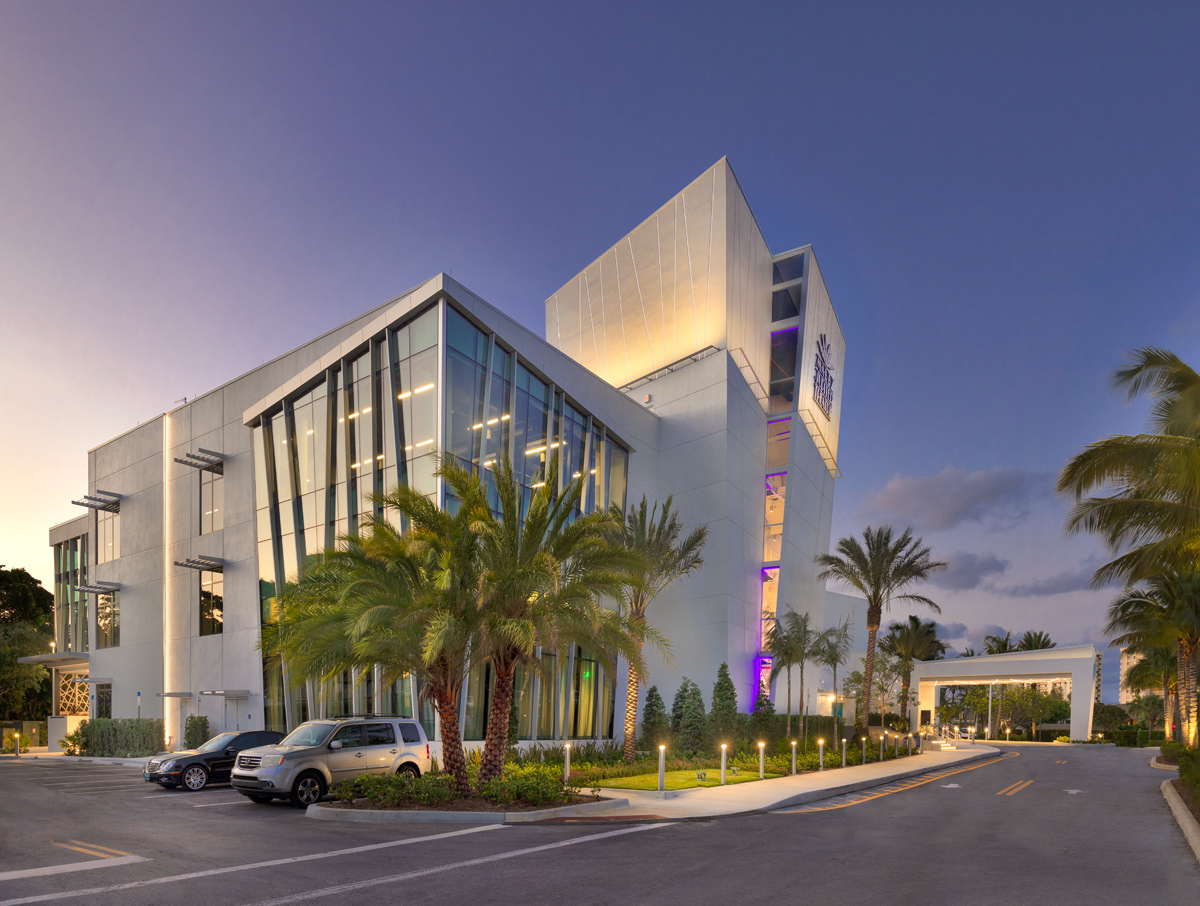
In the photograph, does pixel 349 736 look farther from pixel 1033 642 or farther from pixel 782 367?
pixel 1033 642

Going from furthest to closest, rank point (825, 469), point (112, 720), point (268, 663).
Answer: point (825, 469)
point (112, 720)
point (268, 663)

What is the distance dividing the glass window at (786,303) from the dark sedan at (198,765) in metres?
36.2

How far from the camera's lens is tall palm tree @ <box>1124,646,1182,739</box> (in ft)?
168

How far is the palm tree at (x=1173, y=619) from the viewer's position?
3803 centimetres

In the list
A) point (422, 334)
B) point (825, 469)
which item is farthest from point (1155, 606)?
point (422, 334)

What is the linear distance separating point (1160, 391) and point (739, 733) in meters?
19.1

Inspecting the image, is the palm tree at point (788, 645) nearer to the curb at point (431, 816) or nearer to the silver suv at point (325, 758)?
the silver suv at point (325, 758)

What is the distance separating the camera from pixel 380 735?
18.8 meters

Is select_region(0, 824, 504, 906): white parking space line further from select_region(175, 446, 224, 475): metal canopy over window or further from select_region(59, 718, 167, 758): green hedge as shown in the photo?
select_region(59, 718, 167, 758): green hedge

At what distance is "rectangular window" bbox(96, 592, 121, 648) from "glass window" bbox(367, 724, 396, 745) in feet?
94.0

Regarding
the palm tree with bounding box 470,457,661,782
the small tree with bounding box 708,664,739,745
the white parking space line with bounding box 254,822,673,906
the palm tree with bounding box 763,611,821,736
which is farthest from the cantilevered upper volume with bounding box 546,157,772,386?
the white parking space line with bounding box 254,822,673,906

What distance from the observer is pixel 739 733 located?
3178 cm

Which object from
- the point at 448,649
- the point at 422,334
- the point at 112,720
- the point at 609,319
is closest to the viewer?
the point at 448,649

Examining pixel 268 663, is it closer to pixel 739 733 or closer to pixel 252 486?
pixel 252 486
